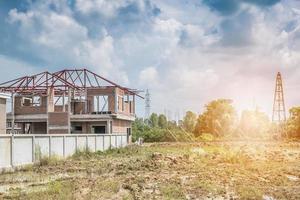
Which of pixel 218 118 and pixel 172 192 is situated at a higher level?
pixel 218 118

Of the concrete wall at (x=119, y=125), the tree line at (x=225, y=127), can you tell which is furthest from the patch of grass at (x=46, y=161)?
the tree line at (x=225, y=127)

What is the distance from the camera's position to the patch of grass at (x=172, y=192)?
11246mm

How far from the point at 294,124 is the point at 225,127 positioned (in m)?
12.3

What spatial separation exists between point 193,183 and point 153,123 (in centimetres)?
8050

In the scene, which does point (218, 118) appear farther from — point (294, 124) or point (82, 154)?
point (82, 154)

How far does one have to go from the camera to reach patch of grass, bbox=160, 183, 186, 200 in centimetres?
1125

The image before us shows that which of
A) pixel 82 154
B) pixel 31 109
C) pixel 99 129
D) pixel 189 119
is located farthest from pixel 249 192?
pixel 189 119

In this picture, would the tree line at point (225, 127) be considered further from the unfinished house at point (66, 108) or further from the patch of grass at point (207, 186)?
the patch of grass at point (207, 186)

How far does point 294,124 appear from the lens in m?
62.0

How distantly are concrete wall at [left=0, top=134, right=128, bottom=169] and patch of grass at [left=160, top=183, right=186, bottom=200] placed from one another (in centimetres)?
826

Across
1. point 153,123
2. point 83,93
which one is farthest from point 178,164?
point 153,123

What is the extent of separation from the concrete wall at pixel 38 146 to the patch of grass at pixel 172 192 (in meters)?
8.26

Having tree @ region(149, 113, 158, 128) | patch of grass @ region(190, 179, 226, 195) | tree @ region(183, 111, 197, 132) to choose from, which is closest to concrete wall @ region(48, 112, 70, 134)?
patch of grass @ region(190, 179, 226, 195)

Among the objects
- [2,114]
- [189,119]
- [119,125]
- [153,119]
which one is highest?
[153,119]
